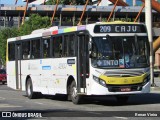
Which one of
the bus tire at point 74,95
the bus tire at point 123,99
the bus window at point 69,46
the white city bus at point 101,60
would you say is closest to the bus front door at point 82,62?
the white city bus at point 101,60

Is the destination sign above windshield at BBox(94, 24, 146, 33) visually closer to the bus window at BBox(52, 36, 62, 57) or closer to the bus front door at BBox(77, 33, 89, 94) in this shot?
the bus front door at BBox(77, 33, 89, 94)

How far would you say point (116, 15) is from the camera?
10750 centimetres

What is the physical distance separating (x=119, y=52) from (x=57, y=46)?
12.6 ft

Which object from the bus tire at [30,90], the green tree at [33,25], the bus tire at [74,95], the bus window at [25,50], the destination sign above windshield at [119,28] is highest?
the destination sign above windshield at [119,28]

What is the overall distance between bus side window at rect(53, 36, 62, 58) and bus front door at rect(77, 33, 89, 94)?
180cm

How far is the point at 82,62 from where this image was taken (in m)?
18.8

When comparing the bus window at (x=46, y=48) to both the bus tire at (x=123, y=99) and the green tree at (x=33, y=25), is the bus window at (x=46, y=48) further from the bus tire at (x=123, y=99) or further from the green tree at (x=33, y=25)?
the green tree at (x=33, y=25)

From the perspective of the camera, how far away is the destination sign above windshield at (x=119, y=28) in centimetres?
1833

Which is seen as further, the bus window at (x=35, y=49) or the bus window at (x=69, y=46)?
the bus window at (x=35, y=49)

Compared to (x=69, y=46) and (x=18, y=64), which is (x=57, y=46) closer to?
(x=69, y=46)

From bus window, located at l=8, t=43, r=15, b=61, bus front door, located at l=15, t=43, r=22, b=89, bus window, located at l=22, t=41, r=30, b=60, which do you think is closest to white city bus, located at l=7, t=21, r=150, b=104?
bus window, located at l=22, t=41, r=30, b=60

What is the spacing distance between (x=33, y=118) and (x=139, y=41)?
6.49 meters

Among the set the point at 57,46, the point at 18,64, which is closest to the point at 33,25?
the point at 18,64

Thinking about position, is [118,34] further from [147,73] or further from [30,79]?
[30,79]
